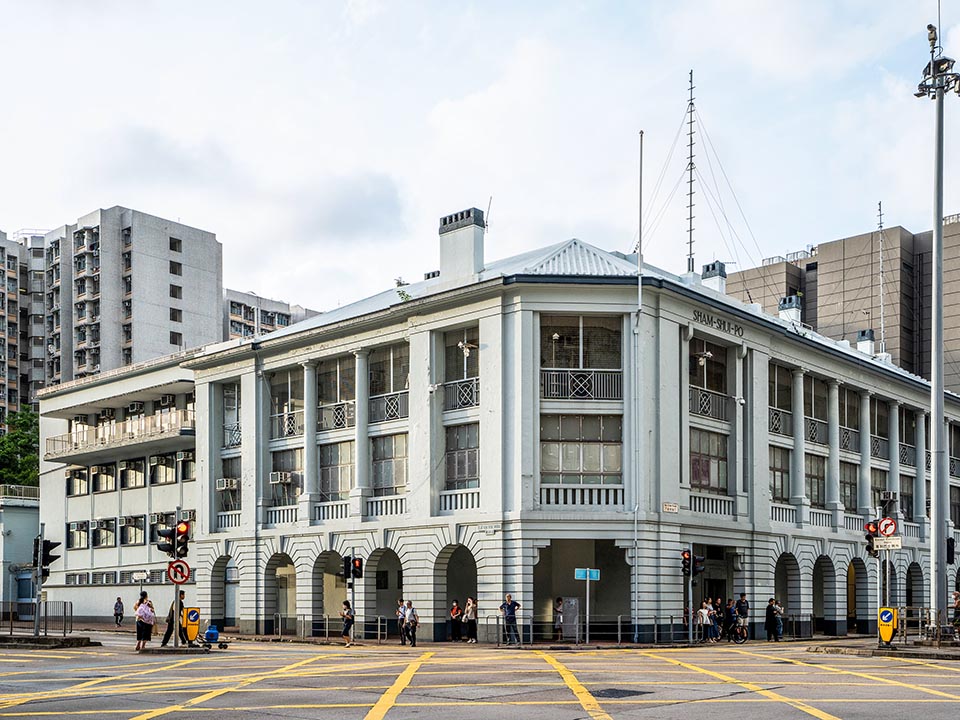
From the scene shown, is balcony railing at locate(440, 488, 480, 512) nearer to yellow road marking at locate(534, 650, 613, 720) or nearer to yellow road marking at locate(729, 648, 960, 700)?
yellow road marking at locate(534, 650, 613, 720)

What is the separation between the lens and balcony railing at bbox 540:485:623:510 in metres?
40.3

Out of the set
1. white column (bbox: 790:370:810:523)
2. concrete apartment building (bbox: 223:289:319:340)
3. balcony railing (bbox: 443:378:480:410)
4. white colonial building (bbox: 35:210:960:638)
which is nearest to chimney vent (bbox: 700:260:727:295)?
white colonial building (bbox: 35:210:960:638)

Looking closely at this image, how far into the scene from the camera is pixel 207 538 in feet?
170

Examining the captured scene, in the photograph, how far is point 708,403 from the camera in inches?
1763

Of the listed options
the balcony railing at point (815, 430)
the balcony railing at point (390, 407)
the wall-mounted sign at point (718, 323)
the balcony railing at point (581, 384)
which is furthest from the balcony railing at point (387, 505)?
the balcony railing at point (815, 430)

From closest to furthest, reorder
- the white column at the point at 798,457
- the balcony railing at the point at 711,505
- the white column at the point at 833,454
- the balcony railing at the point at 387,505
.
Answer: the balcony railing at the point at 711,505, the balcony railing at the point at 387,505, the white column at the point at 798,457, the white column at the point at 833,454

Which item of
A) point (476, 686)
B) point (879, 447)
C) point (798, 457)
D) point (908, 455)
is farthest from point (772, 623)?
point (476, 686)

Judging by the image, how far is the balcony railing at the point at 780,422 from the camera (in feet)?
160

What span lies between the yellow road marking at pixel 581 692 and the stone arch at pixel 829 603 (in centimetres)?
2483

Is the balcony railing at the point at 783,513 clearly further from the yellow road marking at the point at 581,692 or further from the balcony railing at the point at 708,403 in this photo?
the yellow road marking at the point at 581,692

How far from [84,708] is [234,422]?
3543 cm

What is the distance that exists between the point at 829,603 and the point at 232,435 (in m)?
26.6

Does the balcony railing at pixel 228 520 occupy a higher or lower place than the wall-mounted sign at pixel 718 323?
lower

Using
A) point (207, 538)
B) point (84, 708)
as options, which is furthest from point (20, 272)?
point (84, 708)
